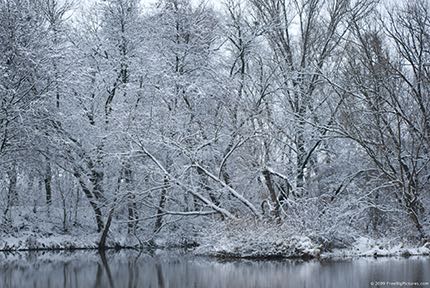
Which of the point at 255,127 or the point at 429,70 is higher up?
the point at 429,70

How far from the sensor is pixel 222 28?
1193 inches

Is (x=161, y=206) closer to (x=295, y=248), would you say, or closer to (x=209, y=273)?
(x=295, y=248)

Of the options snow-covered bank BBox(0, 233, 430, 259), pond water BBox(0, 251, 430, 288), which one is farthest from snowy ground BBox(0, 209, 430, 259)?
pond water BBox(0, 251, 430, 288)

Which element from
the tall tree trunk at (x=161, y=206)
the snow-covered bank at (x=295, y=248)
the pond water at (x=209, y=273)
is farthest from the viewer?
the tall tree trunk at (x=161, y=206)

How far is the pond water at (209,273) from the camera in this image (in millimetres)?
13664

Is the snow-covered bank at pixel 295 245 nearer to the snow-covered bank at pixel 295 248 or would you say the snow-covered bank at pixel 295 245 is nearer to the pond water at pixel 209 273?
the snow-covered bank at pixel 295 248

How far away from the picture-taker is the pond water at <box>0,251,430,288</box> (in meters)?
13.7

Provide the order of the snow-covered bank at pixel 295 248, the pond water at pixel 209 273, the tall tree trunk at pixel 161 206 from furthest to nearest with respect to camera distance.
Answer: the tall tree trunk at pixel 161 206
the snow-covered bank at pixel 295 248
the pond water at pixel 209 273

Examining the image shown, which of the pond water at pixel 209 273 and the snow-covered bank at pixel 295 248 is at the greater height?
the snow-covered bank at pixel 295 248

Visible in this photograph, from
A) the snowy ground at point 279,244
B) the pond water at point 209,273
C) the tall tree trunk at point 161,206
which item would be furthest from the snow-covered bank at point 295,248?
the tall tree trunk at point 161,206

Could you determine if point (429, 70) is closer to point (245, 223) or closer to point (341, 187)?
point (341, 187)

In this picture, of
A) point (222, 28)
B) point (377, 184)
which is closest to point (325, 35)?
point (222, 28)

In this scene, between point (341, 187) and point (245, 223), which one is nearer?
point (245, 223)

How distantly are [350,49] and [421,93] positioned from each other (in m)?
3.51
